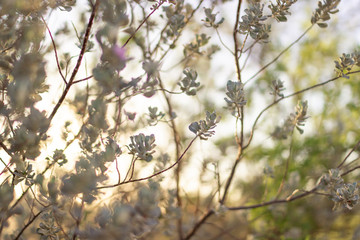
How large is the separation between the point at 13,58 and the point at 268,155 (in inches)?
79.6

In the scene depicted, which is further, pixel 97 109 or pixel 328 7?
pixel 328 7

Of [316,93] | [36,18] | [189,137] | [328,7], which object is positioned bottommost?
[36,18]

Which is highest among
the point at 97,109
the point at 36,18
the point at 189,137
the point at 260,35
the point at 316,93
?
the point at 316,93

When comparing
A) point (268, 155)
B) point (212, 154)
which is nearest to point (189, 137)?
point (212, 154)

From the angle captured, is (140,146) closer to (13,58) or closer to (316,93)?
(13,58)

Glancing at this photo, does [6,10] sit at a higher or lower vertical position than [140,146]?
higher

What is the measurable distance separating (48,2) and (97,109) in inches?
16.7

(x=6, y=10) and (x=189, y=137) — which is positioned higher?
(x=189, y=137)

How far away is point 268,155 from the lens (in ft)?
8.60

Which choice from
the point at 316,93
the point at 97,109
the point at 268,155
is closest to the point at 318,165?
the point at 268,155

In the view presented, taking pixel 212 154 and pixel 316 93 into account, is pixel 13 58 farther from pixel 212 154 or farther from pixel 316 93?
pixel 316 93

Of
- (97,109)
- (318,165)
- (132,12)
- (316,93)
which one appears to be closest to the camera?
(97,109)

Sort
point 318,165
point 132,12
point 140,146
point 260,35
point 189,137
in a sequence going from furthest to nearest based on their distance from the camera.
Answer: point 318,165, point 189,137, point 132,12, point 260,35, point 140,146

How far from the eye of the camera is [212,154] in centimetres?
198
